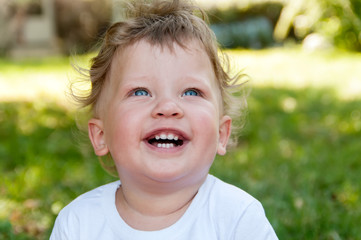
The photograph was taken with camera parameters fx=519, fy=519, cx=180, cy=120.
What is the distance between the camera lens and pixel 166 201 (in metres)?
1.90

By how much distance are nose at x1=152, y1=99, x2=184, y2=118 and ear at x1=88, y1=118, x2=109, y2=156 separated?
404 millimetres

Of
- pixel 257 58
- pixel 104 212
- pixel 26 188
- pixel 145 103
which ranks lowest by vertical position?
pixel 257 58

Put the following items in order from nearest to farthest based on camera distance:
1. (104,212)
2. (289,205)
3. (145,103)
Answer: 1. (145,103)
2. (104,212)
3. (289,205)

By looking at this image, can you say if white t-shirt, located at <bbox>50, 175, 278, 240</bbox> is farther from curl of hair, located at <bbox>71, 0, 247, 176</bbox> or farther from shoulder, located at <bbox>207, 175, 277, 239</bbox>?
curl of hair, located at <bbox>71, 0, 247, 176</bbox>

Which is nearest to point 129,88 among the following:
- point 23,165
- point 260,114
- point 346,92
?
point 23,165

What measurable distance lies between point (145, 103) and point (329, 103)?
3962 mm

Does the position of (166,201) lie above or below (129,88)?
below

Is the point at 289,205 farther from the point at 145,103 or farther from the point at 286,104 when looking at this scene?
the point at 286,104

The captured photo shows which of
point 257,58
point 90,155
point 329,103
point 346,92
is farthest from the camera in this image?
point 257,58

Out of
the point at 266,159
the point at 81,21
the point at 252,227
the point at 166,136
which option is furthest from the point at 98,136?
the point at 81,21

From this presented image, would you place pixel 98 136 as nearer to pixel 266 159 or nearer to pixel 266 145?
pixel 266 159

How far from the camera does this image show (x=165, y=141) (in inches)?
70.9

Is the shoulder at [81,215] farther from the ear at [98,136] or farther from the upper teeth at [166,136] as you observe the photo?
the upper teeth at [166,136]

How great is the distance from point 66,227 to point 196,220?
1.70ft
